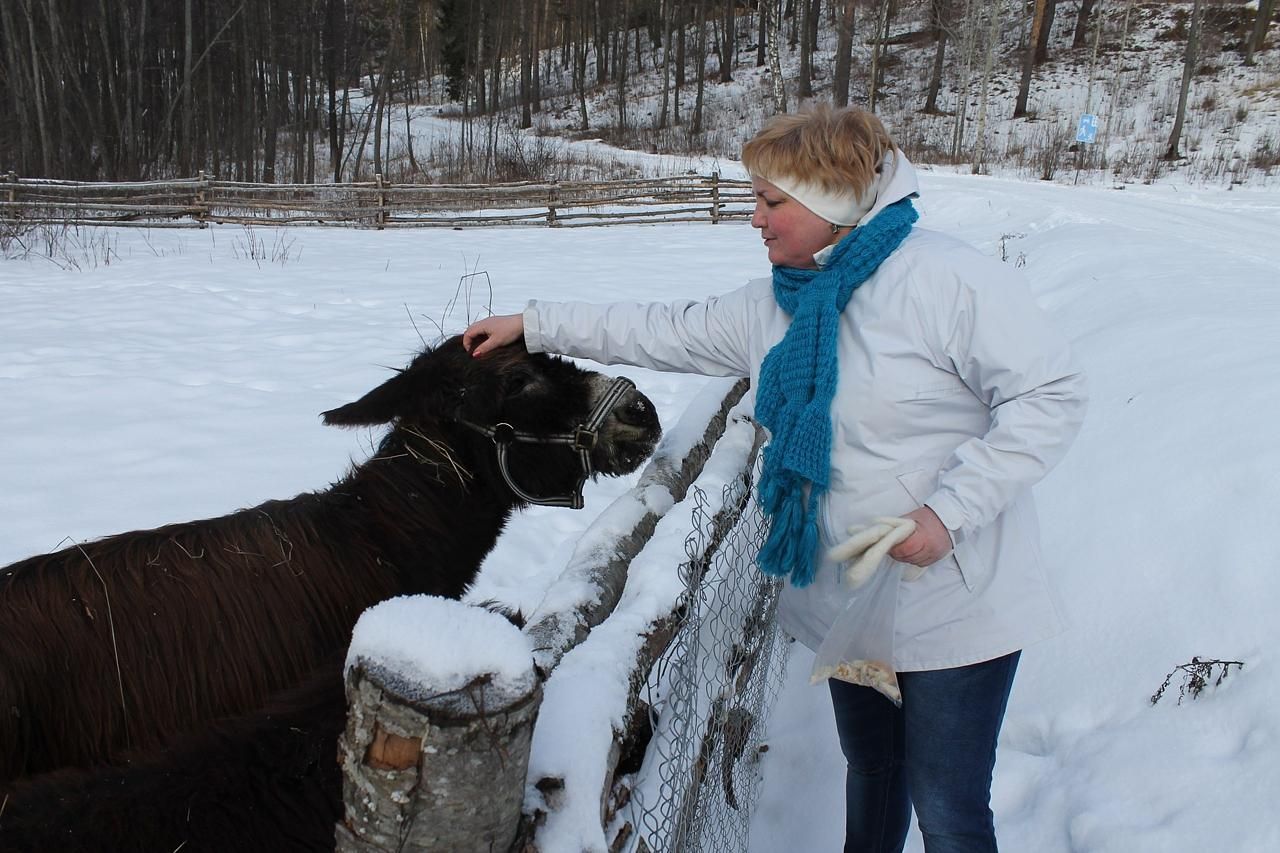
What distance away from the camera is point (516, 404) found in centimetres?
267

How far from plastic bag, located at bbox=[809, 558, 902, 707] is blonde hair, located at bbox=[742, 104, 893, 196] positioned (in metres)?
0.91

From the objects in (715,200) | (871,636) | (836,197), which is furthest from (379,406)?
(715,200)

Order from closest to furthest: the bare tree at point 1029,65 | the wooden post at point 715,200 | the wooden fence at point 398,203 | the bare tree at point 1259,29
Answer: the wooden fence at point 398,203 < the wooden post at point 715,200 < the bare tree at point 1259,29 < the bare tree at point 1029,65

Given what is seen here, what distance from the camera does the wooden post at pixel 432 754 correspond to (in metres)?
0.99

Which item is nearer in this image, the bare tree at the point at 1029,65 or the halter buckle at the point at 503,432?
the halter buckle at the point at 503,432

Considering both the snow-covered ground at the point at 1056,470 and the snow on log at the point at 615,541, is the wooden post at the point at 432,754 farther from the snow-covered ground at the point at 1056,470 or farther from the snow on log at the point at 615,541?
the snow-covered ground at the point at 1056,470

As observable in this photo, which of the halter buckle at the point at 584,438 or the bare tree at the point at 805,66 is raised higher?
the bare tree at the point at 805,66

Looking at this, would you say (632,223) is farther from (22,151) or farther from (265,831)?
(265,831)

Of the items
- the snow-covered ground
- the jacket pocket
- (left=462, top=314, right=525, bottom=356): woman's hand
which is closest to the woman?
the jacket pocket

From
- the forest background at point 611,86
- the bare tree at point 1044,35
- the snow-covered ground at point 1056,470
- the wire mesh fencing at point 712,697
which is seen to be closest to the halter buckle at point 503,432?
the wire mesh fencing at point 712,697

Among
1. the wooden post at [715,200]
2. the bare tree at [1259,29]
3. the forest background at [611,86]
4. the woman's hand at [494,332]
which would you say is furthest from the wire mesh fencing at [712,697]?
the bare tree at [1259,29]

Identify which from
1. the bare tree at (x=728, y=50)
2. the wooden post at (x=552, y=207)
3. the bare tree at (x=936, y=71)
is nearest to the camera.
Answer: the wooden post at (x=552, y=207)

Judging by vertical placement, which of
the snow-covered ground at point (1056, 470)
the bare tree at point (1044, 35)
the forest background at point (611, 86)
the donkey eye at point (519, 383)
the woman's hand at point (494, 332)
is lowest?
the snow-covered ground at point (1056, 470)

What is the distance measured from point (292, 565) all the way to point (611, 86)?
148 feet
